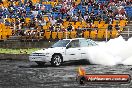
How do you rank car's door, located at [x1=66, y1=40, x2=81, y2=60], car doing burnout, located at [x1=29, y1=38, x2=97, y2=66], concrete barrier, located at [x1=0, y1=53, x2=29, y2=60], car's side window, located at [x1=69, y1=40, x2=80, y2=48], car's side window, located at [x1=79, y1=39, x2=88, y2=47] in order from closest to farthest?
car doing burnout, located at [x1=29, y1=38, x2=97, y2=66], car's door, located at [x1=66, y1=40, x2=81, y2=60], car's side window, located at [x1=69, y1=40, x2=80, y2=48], car's side window, located at [x1=79, y1=39, x2=88, y2=47], concrete barrier, located at [x1=0, y1=53, x2=29, y2=60]

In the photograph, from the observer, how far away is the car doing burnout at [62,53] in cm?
2517

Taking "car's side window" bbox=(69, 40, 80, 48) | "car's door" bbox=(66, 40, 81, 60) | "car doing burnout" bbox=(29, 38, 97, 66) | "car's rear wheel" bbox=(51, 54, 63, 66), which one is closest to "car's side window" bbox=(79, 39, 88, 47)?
"car doing burnout" bbox=(29, 38, 97, 66)

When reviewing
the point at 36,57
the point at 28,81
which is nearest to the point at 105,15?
the point at 36,57

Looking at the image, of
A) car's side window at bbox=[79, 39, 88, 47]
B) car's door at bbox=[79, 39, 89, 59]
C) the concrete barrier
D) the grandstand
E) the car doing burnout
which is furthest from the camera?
the grandstand

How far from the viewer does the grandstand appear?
3544cm

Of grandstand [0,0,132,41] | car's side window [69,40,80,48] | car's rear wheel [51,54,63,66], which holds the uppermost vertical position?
grandstand [0,0,132,41]

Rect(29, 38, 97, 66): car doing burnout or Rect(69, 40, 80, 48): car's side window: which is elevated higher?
Rect(69, 40, 80, 48): car's side window

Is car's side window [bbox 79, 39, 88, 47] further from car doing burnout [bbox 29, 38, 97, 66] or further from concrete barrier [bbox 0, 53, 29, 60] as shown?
concrete barrier [bbox 0, 53, 29, 60]

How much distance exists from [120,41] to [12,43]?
953cm

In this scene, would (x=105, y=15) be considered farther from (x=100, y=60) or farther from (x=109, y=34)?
(x=100, y=60)

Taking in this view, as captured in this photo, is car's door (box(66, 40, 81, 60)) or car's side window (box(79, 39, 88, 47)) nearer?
car's door (box(66, 40, 81, 60))

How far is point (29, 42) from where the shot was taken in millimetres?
35188

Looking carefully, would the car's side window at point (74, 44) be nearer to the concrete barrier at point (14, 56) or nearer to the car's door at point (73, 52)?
the car's door at point (73, 52)

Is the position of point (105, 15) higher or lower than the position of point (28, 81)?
higher
